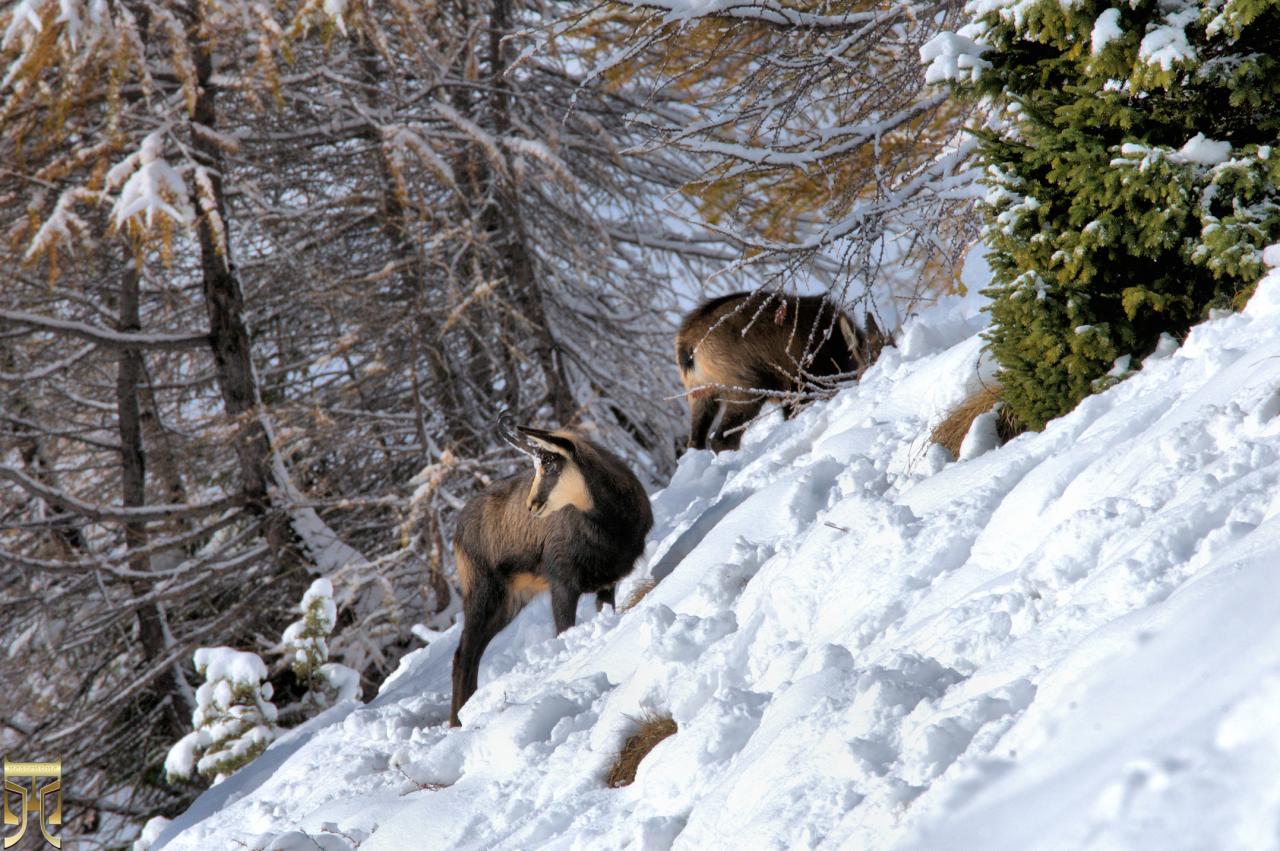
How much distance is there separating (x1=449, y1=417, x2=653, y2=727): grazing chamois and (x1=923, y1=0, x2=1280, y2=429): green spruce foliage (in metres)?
2.51

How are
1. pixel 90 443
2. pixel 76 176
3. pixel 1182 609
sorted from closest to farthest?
pixel 1182 609
pixel 76 176
pixel 90 443

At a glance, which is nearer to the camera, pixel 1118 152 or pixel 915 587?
pixel 915 587

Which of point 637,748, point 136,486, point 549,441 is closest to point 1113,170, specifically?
point 637,748

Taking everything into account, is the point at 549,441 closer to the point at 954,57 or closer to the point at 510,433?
the point at 510,433

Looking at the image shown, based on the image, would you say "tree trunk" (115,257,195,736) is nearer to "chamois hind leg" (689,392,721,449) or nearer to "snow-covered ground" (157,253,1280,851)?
"chamois hind leg" (689,392,721,449)

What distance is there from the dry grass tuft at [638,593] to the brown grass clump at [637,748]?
94.7 inches

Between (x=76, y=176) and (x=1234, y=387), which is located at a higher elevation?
(x=76, y=176)

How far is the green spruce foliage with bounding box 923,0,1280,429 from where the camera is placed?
4.19 meters

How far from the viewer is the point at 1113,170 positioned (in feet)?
14.3

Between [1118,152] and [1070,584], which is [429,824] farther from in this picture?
[1118,152]

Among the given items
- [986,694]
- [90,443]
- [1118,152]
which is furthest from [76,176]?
[986,694]

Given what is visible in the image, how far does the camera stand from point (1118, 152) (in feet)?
14.5

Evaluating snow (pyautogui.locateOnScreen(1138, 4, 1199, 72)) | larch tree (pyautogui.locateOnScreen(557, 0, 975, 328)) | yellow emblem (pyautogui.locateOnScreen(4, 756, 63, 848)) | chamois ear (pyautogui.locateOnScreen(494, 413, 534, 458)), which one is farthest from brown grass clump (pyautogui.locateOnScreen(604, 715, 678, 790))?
yellow emblem (pyautogui.locateOnScreen(4, 756, 63, 848))

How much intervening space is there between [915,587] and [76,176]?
1136 cm
